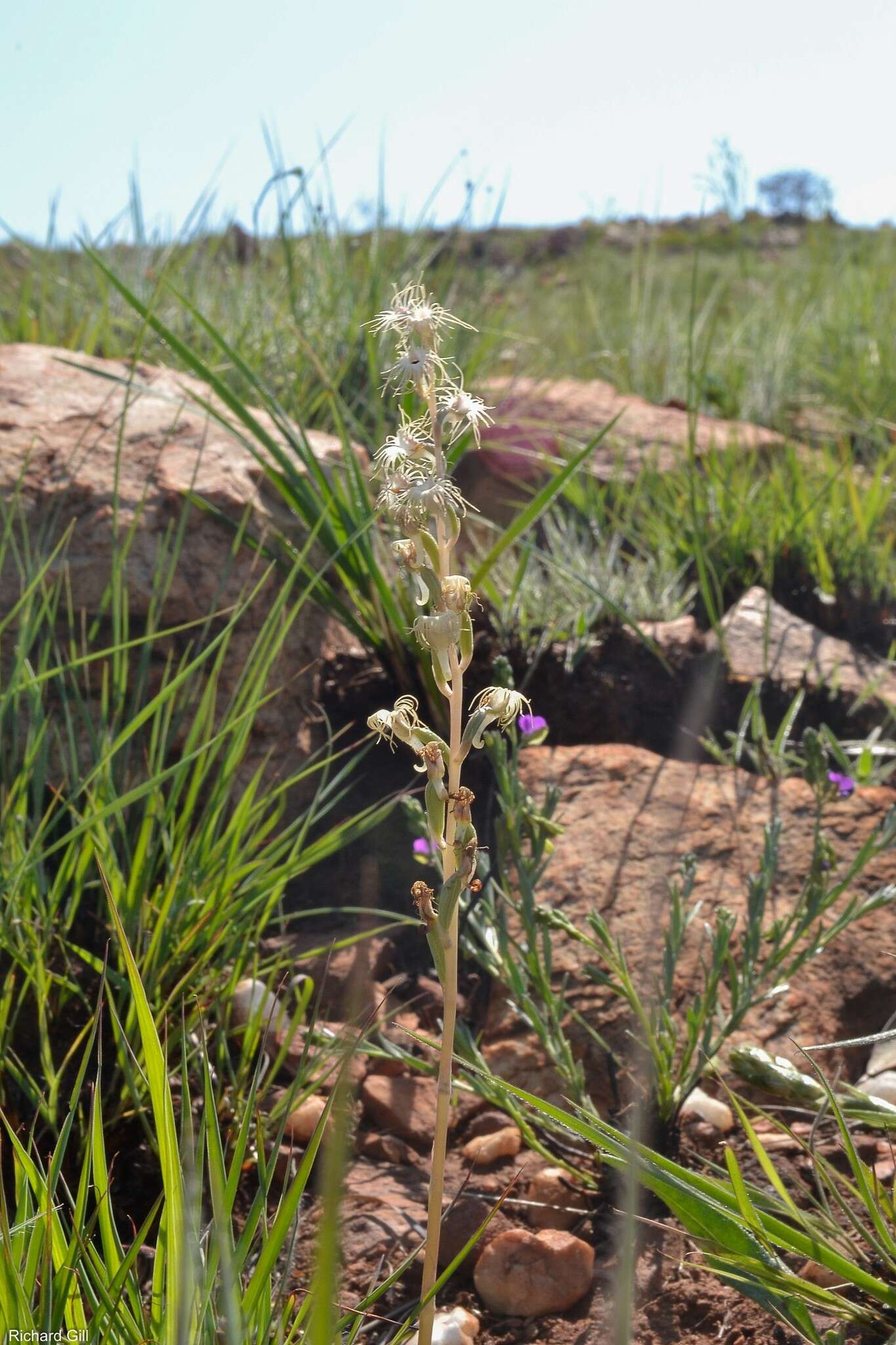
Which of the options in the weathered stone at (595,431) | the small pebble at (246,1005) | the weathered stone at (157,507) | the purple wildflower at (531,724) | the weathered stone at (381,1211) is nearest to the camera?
the weathered stone at (381,1211)

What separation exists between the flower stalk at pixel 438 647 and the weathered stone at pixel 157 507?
3.68 ft

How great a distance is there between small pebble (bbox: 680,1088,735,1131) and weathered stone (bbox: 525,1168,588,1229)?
0.18m

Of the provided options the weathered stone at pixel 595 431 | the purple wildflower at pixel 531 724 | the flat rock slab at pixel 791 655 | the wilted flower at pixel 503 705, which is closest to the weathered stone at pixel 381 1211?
the purple wildflower at pixel 531 724

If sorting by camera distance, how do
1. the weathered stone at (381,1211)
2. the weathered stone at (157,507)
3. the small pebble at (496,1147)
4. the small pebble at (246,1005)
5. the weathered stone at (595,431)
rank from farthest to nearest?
the weathered stone at (595,431), the weathered stone at (157,507), the small pebble at (246,1005), the small pebble at (496,1147), the weathered stone at (381,1211)

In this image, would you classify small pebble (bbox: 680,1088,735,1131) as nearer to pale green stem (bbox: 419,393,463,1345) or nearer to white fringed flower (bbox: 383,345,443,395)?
pale green stem (bbox: 419,393,463,1345)

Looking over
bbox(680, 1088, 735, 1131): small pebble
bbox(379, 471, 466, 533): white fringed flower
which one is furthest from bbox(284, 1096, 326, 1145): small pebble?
bbox(379, 471, 466, 533): white fringed flower

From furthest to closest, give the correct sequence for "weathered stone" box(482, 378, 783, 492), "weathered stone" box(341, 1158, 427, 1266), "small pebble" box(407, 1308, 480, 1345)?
"weathered stone" box(482, 378, 783, 492)
"weathered stone" box(341, 1158, 427, 1266)
"small pebble" box(407, 1308, 480, 1345)

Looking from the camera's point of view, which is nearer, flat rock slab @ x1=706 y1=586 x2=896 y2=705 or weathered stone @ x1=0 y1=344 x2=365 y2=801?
weathered stone @ x1=0 y1=344 x2=365 y2=801

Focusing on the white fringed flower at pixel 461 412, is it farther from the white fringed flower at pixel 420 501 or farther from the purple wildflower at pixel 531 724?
the purple wildflower at pixel 531 724

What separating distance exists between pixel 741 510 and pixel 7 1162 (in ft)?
6.71

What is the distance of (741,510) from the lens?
258 cm

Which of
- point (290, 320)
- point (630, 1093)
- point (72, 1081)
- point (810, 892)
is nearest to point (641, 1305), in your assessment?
point (630, 1093)

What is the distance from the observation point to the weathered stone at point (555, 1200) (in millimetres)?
1312

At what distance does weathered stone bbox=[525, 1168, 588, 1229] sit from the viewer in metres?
1.31
